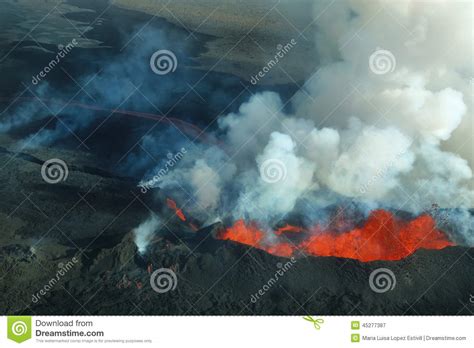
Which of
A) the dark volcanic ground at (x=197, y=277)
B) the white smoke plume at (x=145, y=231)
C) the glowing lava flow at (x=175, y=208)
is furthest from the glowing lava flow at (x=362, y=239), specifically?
the white smoke plume at (x=145, y=231)

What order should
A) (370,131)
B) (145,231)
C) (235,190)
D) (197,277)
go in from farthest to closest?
(370,131)
(235,190)
(145,231)
(197,277)

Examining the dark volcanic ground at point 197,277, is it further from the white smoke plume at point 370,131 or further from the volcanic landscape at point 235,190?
the white smoke plume at point 370,131

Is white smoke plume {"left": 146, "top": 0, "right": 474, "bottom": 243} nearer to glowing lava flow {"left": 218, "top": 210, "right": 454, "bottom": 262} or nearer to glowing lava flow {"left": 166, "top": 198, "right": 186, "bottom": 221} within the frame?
glowing lava flow {"left": 166, "top": 198, "right": 186, "bottom": 221}

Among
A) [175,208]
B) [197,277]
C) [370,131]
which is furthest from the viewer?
[370,131]
